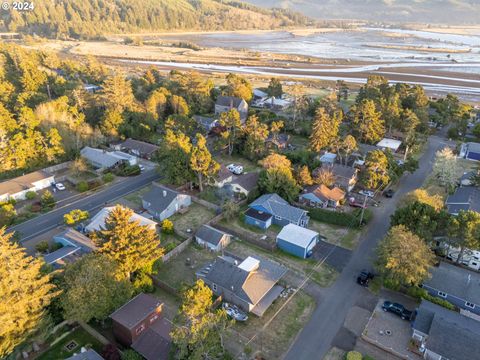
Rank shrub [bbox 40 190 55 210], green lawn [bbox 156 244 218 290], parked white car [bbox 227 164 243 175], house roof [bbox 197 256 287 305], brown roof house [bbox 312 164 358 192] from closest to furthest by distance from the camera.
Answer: house roof [bbox 197 256 287 305]
green lawn [bbox 156 244 218 290]
shrub [bbox 40 190 55 210]
brown roof house [bbox 312 164 358 192]
parked white car [bbox 227 164 243 175]

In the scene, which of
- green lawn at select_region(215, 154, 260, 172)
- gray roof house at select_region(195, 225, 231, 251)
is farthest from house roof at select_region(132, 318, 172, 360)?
green lawn at select_region(215, 154, 260, 172)

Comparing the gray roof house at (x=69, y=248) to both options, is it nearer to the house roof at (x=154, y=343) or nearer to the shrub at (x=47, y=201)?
the shrub at (x=47, y=201)

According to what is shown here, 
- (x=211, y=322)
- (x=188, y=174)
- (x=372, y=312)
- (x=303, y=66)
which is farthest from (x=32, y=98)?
(x=303, y=66)

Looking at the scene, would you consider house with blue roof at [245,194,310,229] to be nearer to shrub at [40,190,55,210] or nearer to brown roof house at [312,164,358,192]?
brown roof house at [312,164,358,192]

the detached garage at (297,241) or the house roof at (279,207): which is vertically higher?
the house roof at (279,207)

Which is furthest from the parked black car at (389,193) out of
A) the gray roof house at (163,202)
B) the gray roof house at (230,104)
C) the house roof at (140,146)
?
the house roof at (140,146)

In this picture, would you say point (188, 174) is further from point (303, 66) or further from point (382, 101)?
point (303, 66)

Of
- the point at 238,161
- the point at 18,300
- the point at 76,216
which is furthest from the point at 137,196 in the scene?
the point at 18,300
